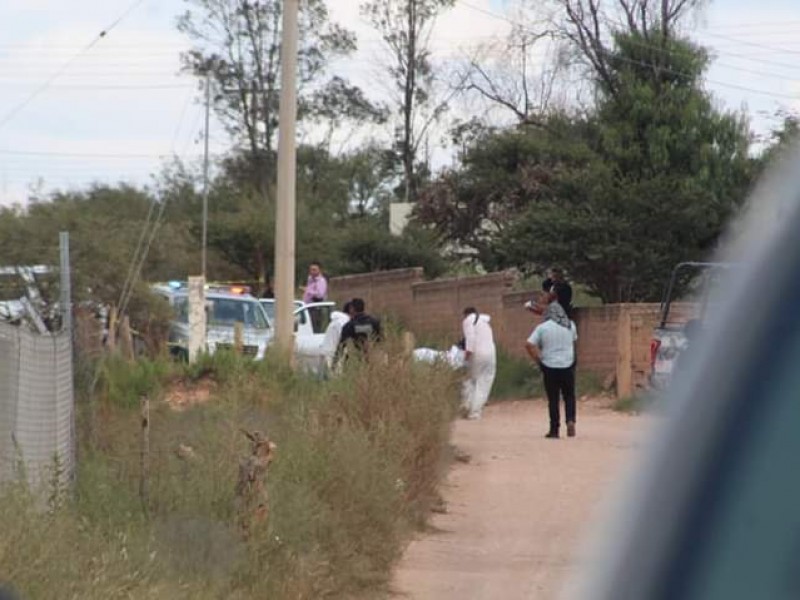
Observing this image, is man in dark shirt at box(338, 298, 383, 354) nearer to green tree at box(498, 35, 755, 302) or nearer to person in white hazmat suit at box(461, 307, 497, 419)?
person in white hazmat suit at box(461, 307, 497, 419)

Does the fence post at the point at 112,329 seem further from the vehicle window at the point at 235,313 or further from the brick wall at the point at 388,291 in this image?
the brick wall at the point at 388,291

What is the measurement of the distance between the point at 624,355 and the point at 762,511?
21.0 metres

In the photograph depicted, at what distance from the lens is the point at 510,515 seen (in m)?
11.5

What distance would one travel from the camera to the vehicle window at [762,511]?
43.6 inches

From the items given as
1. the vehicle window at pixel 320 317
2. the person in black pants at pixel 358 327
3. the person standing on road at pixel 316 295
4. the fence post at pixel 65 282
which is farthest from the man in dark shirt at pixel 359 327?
the person standing on road at pixel 316 295

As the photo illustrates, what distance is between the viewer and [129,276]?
766 inches

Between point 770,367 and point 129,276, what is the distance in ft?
61.3

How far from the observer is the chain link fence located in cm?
757

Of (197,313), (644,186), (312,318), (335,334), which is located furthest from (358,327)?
(644,186)

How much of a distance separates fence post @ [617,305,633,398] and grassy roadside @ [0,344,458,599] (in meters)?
9.35

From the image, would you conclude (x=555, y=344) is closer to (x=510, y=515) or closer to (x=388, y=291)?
(x=510, y=515)

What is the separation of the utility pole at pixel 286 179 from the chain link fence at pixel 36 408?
7909 mm

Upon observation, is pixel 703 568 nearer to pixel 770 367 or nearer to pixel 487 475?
pixel 770 367

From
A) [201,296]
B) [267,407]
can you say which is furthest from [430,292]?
[267,407]
